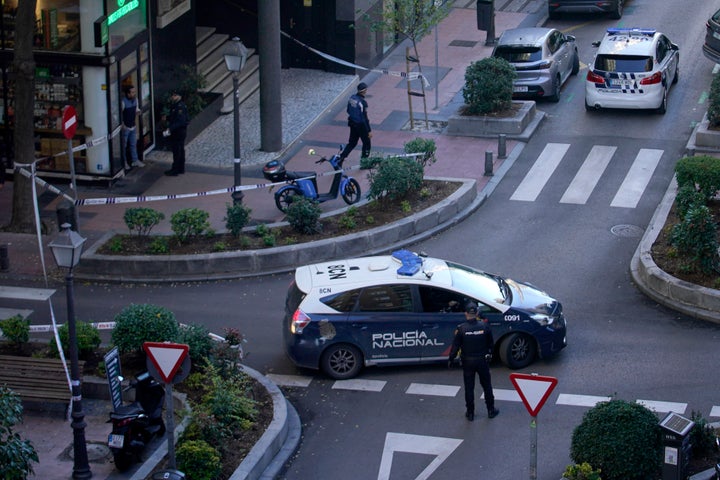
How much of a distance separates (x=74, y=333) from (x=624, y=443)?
6.10 metres

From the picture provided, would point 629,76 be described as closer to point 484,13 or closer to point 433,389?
point 484,13

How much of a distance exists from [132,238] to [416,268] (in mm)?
6466

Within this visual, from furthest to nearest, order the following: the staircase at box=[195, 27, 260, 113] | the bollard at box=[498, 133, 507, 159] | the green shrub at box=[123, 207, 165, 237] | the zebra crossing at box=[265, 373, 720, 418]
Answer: the staircase at box=[195, 27, 260, 113], the bollard at box=[498, 133, 507, 159], the green shrub at box=[123, 207, 165, 237], the zebra crossing at box=[265, 373, 720, 418]

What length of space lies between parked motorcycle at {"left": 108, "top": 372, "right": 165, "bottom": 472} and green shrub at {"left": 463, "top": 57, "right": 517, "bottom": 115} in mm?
14242

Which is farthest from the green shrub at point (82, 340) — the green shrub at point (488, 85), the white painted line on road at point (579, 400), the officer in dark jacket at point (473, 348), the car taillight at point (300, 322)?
the green shrub at point (488, 85)

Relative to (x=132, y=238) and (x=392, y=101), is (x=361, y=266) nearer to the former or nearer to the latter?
(x=132, y=238)

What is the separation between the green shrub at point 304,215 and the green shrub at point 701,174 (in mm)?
6550

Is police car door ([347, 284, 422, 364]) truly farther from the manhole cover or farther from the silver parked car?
the silver parked car

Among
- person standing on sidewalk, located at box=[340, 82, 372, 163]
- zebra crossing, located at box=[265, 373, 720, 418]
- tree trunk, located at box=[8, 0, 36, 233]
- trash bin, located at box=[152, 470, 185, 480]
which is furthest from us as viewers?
person standing on sidewalk, located at box=[340, 82, 372, 163]

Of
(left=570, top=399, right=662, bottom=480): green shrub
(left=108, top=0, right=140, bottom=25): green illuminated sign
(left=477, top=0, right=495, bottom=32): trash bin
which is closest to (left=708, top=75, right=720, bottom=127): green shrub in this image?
(left=477, top=0, right=495, bottom=32): trash bin

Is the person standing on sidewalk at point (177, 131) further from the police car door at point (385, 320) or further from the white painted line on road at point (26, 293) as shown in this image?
the police car door at point (385, 320)

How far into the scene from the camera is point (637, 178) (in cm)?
2456

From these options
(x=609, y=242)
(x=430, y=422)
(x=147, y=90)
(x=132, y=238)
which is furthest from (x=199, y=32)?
(x=430, y=422)

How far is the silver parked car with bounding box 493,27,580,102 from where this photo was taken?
28922 millimetres
